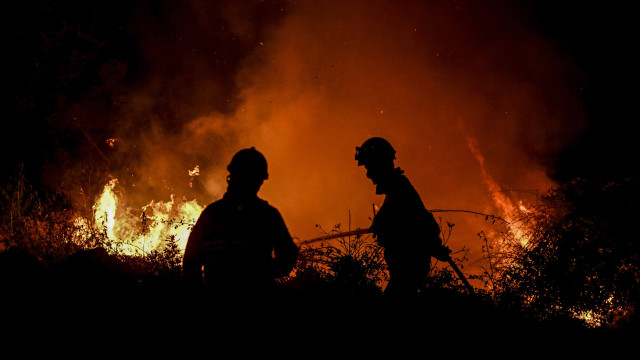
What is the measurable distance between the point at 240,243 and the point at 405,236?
6.49 ft

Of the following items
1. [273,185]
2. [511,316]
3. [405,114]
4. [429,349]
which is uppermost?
[405,114]

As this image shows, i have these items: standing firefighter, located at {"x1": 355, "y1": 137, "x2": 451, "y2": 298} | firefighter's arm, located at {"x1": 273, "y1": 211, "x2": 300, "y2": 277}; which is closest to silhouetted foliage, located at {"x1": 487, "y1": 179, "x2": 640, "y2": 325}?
standing firefighter, located at {"x1": 355, "y1": 137, "x2": 451, "y2": 298}

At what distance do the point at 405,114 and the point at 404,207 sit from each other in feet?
45.3

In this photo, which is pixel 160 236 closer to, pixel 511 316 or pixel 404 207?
pixel 404 207

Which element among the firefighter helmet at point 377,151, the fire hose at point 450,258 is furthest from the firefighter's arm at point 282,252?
the fire hose at point 450,258

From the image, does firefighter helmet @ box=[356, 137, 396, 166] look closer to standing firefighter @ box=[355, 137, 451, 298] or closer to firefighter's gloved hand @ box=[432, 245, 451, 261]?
standing firefighter @ box=[355, 137, 451, 298]

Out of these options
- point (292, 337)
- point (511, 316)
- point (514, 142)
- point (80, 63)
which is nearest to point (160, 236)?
point (292, 337)

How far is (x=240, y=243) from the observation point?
2.51 metres

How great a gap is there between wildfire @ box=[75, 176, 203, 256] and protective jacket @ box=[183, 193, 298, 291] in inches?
231

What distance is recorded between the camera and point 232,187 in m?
2.84

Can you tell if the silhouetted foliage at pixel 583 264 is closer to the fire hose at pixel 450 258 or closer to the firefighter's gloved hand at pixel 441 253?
the fire hose at pixel 450 258

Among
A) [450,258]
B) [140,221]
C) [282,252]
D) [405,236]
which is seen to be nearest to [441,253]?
[405,236]

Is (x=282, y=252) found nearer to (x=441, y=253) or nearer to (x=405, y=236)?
(x=405, y=236)

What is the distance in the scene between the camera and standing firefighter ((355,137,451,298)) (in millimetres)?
3674
